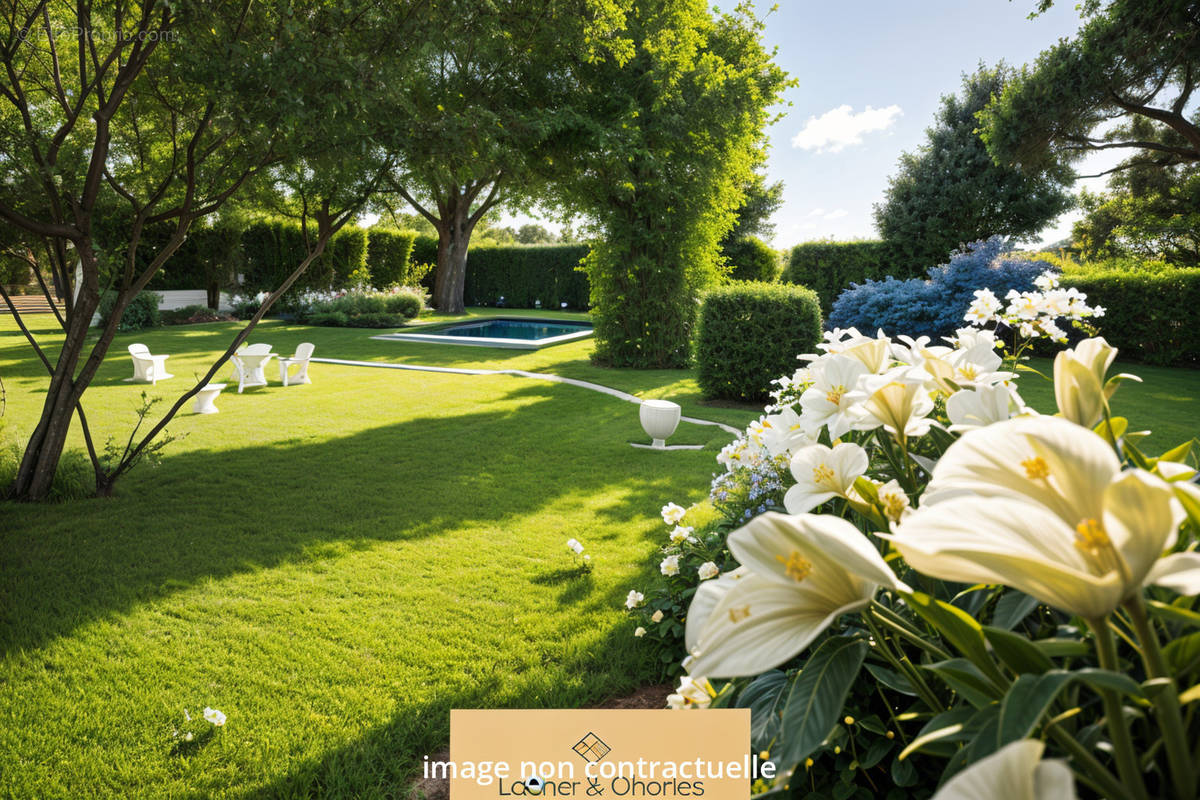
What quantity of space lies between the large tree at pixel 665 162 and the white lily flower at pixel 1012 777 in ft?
31.2

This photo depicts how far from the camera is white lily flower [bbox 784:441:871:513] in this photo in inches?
37.5

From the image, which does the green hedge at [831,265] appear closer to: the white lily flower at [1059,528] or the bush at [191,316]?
the bush at [191,316]

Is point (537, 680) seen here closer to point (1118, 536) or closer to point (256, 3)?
point (1118, 536)

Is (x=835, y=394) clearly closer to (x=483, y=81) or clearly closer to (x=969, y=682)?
(x=969, y=682)

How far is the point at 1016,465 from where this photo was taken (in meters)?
0.55

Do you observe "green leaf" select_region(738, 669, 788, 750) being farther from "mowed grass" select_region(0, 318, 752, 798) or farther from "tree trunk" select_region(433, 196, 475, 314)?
"tree trunk" select_region(433, 196, 475, 314)

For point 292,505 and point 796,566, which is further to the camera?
point 292,505

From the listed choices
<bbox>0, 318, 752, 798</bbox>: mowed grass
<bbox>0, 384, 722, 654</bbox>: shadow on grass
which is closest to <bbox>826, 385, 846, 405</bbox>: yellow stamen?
<bbox>0, 318, 752, 798</bbox>: mowed grass

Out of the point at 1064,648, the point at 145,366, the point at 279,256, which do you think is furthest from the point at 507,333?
the point at 1064,648

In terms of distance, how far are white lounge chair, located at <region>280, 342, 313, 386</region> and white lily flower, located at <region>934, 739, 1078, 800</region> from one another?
967 cm

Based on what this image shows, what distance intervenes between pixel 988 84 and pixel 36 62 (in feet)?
70.3

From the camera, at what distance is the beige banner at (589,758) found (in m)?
1.03

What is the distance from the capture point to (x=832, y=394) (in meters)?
1.19

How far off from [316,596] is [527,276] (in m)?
22.3
